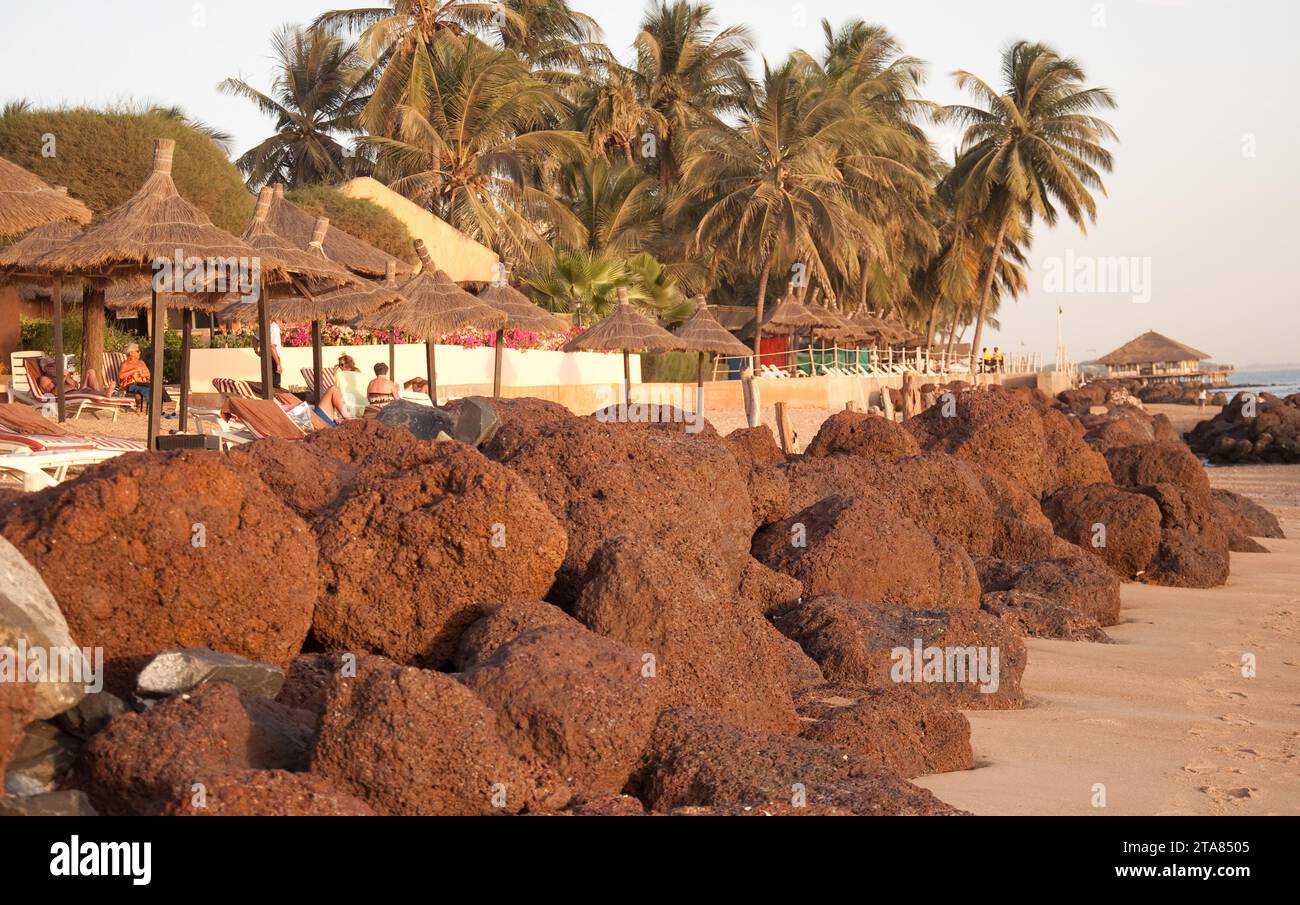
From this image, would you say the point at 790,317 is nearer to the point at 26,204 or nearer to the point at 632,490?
the point at 26,204

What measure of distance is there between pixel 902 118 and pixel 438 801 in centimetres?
4791

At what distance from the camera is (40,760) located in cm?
396

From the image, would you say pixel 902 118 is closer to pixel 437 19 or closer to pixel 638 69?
pixel 638 69

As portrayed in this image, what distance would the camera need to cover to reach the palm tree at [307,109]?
3822 cm

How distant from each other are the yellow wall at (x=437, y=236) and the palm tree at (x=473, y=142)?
5.17 feet

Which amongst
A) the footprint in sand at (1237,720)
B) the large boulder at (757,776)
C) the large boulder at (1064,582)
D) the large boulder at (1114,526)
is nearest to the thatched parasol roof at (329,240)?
the large boulder at (1114,526)

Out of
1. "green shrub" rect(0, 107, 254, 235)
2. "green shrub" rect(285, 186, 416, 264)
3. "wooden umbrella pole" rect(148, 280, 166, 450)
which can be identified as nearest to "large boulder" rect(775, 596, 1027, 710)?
"wooden umbrella pole" rect(148, 280, 166, 450)

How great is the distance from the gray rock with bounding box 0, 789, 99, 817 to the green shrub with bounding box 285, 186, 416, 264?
2322 cm

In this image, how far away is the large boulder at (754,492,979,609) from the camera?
7379 mm

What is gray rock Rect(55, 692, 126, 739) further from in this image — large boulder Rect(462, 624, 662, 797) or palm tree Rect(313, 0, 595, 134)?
palm tree Rect(313, 0, 595, 134)

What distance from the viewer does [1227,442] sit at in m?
31.2

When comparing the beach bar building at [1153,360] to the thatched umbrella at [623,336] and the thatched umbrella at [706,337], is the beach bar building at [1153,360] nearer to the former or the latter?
the thatched umbrella at [706,337]

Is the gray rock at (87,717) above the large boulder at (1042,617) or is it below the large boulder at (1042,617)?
above
